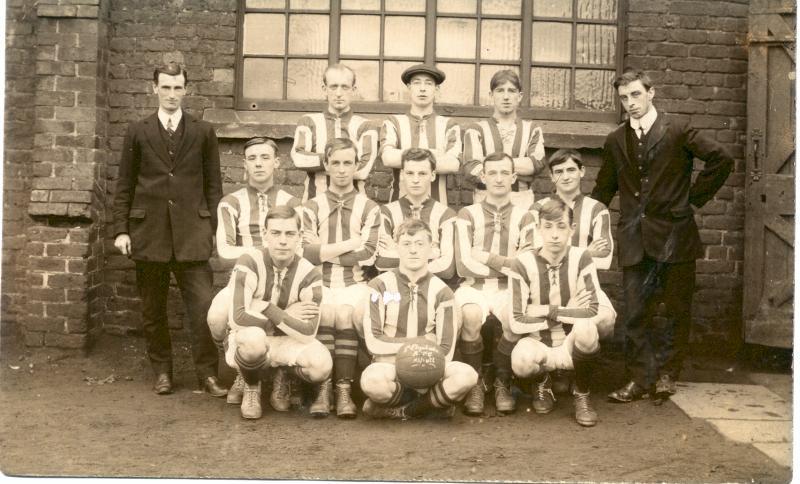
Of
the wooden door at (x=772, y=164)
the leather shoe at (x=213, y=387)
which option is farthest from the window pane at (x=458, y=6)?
the leather shoe at (x=213, y=387)

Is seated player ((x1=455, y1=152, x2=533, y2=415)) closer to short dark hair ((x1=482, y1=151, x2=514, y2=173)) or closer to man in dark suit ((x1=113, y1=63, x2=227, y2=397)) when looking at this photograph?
short dark hair ((x1=482, y1=151, x2=514, y2=173))

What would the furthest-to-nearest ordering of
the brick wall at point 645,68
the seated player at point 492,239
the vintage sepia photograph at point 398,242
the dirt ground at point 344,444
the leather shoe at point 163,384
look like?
the brick wall at point 645,68
the leather shoe at point 163,384
the seated player at point 492,239
the vintage sepia photograph at point 398,242
the dirt ground at point 344,444

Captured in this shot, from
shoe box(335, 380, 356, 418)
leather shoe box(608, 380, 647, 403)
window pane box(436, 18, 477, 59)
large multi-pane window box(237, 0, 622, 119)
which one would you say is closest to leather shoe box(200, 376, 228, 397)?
shoe box(335, 380, 356, 418)

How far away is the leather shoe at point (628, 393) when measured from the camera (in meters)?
4.82

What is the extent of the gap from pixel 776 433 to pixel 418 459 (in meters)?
1.98

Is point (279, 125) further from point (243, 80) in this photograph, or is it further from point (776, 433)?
point (776, 433)

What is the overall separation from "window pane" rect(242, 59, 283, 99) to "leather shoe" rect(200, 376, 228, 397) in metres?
2.31

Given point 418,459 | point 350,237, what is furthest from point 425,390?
point 350,237

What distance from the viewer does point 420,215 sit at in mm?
4883

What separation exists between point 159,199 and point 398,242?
150 centimetres

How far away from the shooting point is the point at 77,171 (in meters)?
5.67

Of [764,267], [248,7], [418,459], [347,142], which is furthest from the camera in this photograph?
[248,7]

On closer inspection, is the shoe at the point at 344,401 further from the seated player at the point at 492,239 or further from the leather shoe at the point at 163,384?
the leather shoe at the point at 163,384

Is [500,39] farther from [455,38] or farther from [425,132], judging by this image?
[425,132]
